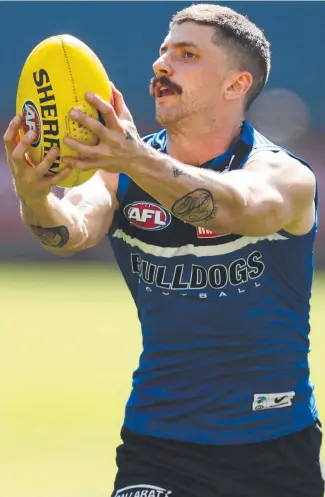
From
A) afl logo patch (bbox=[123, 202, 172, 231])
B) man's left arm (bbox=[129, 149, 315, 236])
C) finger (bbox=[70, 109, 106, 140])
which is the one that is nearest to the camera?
finger (bbox=[70, 109, 106, 140])

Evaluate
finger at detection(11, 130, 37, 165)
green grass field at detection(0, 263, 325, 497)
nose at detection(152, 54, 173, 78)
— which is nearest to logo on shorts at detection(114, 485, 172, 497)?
finger at detection(11, 130, 37, 165)

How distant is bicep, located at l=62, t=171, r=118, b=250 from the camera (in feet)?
13.7

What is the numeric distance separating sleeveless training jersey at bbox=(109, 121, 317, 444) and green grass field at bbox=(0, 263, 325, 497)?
1968mm

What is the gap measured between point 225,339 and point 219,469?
47 cm

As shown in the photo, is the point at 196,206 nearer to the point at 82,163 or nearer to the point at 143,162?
the point at 143,162

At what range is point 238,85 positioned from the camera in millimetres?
4242

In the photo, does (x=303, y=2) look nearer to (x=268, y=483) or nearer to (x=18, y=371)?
(x=18, y=371)

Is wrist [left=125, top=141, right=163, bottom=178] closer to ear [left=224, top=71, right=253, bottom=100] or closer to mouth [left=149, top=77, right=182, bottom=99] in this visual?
mouth [left=149, top=77, right=182, bottom=99]

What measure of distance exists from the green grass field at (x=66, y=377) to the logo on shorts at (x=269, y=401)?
206 cm

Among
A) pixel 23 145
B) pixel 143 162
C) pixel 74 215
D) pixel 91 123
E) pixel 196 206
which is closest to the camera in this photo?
pixel 91 123

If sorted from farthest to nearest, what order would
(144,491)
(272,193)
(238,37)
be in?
1. (238,37)
2. (144,491)
3. (272,193)

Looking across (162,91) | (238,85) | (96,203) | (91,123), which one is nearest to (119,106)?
(91,123)

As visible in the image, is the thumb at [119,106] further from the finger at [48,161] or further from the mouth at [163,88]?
the mouth at [163,88]

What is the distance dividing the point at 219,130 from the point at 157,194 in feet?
3.20
